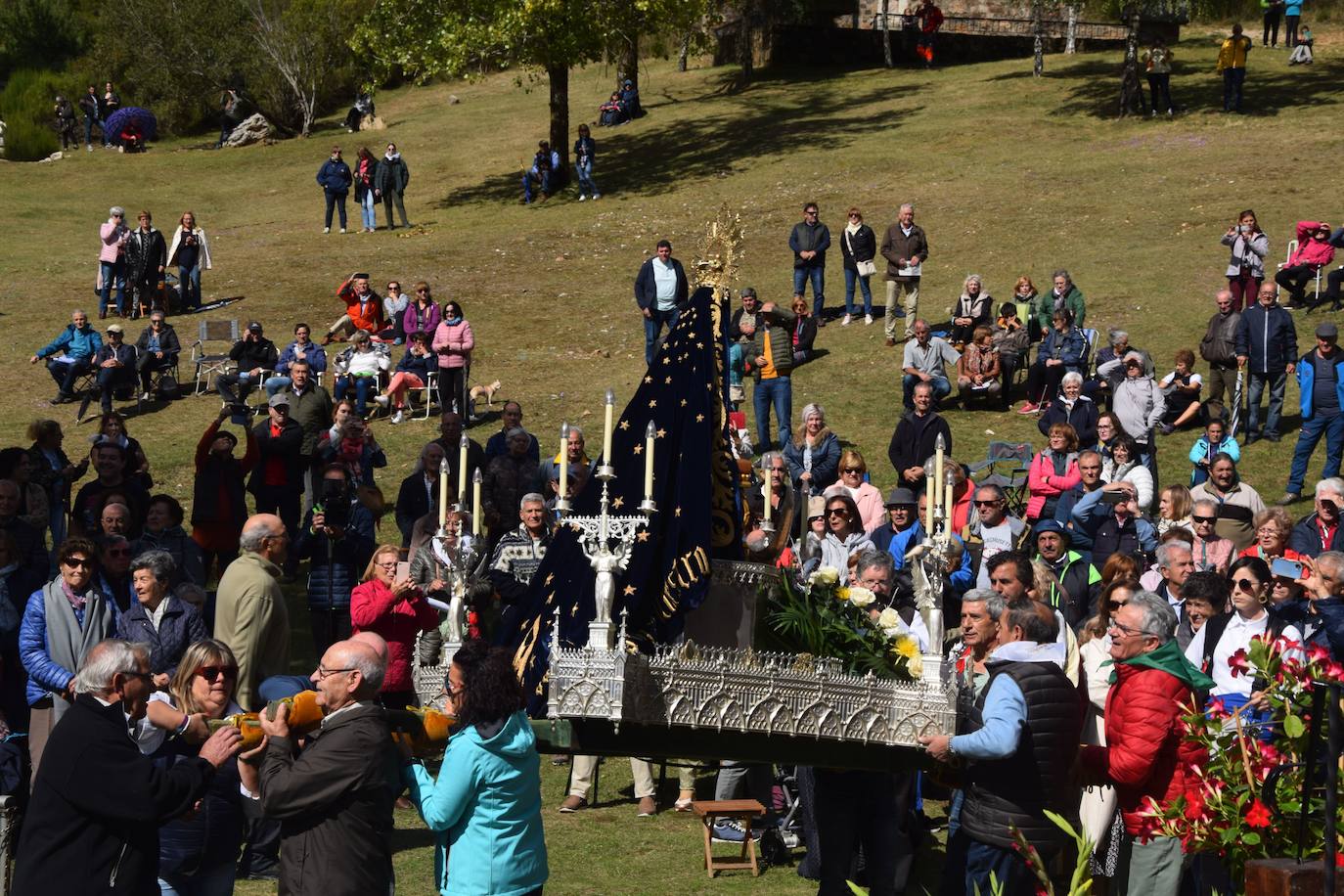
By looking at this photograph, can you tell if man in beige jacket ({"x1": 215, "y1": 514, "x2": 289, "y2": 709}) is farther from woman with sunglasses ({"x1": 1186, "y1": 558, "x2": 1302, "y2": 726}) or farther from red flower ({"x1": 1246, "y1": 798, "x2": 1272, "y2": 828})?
red flower ({"x1": 1246, "y1": 798, "x2": 1272, "y2": 828})

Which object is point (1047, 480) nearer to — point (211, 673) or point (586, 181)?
point (211, 673)

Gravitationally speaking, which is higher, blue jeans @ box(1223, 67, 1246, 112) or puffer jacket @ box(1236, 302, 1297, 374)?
blue jeans @ box(1223, 67, 1246, 112)

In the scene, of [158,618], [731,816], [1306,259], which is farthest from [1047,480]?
[1306,259]

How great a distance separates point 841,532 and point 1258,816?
6829mm

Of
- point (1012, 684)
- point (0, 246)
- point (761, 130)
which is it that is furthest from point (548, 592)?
point (761, 130)

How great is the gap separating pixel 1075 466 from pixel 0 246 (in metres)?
26.2

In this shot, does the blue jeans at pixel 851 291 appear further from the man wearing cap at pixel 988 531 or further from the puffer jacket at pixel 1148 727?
the puffer jacket at pixel 1148 727

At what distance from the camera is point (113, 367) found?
22.4 meters

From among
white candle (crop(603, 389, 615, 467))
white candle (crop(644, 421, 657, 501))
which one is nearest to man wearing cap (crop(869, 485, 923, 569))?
white candle (crop(603, 389, 615, 467))

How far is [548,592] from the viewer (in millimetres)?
7387

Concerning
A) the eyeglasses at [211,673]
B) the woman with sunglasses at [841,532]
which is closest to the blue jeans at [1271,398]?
the woman with sunglasses at [841,532]

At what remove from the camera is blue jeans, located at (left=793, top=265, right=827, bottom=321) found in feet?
81.8

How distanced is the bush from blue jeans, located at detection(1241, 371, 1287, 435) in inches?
1435

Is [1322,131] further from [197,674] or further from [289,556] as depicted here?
[197,674]
